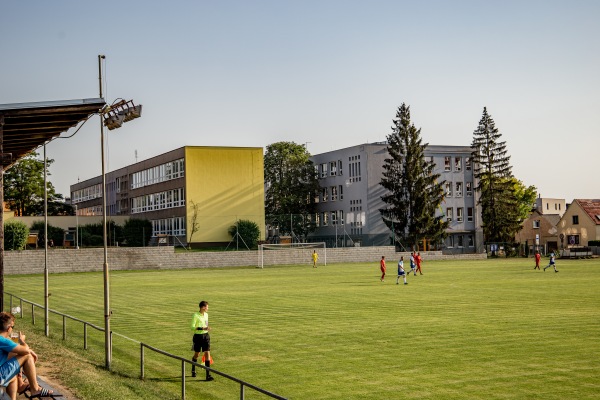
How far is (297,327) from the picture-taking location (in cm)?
2430

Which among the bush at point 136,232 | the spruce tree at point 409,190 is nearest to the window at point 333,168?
the spruce tree at point 409,190

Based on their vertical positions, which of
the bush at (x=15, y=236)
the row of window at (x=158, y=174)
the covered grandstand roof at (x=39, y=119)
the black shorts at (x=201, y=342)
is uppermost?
the row of window at (x=158, y=174)

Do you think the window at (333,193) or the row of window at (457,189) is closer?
the window at (333,193)

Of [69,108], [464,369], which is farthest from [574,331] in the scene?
[69,108]

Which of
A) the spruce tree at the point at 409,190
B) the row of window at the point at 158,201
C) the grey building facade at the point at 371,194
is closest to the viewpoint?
the row of window at the point at 158,201

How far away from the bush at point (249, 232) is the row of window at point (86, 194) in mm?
47663

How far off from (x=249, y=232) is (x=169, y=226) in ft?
45.9

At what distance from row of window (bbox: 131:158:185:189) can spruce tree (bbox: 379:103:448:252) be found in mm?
25692

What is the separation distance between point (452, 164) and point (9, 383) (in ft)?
324

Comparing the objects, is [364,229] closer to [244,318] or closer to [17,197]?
[17,197]

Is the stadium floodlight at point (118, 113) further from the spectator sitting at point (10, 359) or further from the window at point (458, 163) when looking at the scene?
the window at point (458, 163)

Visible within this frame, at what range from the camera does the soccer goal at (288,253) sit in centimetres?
7662

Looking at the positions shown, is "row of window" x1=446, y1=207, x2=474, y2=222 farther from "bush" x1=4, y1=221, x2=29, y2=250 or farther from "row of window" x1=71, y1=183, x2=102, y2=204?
"bush" x1=4, y1=221, x2=29, y2=250

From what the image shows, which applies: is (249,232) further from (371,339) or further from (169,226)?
(371,339)
